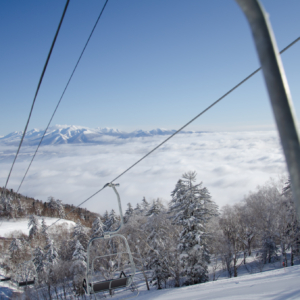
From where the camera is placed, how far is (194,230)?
82.3 ft

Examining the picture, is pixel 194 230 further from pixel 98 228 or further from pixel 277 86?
pixel 98 228

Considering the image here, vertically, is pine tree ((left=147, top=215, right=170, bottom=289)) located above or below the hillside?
below

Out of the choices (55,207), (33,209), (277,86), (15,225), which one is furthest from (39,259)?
(33,209)

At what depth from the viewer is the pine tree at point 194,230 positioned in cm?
2469

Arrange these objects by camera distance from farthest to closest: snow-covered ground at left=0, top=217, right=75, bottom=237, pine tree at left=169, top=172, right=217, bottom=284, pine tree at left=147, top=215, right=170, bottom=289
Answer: snow-covered ground at left=0, top=217, right=75, bottom=237, pine tree at left=147, top=215, right=170, bottom=289, pine tree at left=169, top=172, right=217, bottom=284

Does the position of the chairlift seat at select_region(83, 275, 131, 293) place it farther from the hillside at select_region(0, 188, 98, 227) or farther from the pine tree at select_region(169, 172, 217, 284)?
the hillside at select_region(0, 188, 98, 227)

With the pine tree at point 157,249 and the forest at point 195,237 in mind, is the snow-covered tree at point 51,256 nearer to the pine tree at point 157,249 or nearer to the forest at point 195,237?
the forest at point 195,237

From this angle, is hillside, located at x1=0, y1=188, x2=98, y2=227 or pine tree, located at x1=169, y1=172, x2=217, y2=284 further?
hillside, located at x1=0, y1=188, x2=98, y2=227

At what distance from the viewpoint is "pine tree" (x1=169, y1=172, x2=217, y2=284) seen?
972 inches

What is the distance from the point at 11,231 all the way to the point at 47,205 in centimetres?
3904


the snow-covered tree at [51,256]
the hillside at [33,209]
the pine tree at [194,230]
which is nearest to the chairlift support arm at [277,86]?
the pine tree at [194,230]

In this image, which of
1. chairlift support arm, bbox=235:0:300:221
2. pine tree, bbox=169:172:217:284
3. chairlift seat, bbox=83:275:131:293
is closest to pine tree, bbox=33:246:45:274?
pine tree, bbox=169:172:217:284

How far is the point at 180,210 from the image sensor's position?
26312 mm

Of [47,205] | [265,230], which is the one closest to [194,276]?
[265,230]
